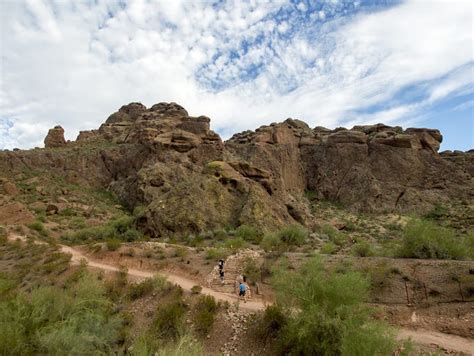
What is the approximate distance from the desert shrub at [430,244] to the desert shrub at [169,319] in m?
9.79

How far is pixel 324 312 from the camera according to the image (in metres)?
8.81

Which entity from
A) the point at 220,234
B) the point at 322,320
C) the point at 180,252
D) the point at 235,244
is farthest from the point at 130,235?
the point at 322,320

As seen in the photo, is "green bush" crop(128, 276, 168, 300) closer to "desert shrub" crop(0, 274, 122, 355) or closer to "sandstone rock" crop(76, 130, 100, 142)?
"desert shrub" crop(0, 274, 122, 355)

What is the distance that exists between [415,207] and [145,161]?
34431 mm

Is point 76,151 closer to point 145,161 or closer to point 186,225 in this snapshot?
point 145,161

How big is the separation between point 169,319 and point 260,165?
125 feet

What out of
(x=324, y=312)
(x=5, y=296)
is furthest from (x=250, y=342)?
(x=5, y=296)

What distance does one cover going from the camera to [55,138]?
57406mm

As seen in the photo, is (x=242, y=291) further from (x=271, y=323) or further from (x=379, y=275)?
(x=379, y=275)

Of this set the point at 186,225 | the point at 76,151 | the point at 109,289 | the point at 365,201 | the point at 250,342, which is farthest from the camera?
the point at 76,151

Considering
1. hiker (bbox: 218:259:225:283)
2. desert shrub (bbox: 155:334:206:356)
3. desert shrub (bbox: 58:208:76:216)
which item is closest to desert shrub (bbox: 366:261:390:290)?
hiker (bbox: 218:259:225:283)

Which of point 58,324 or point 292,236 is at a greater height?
point 292,236

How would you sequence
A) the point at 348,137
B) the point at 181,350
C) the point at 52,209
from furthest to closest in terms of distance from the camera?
the point at 348,137 < the point at 52,209 < the point at 181,350

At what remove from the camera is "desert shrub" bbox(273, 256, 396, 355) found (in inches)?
286
